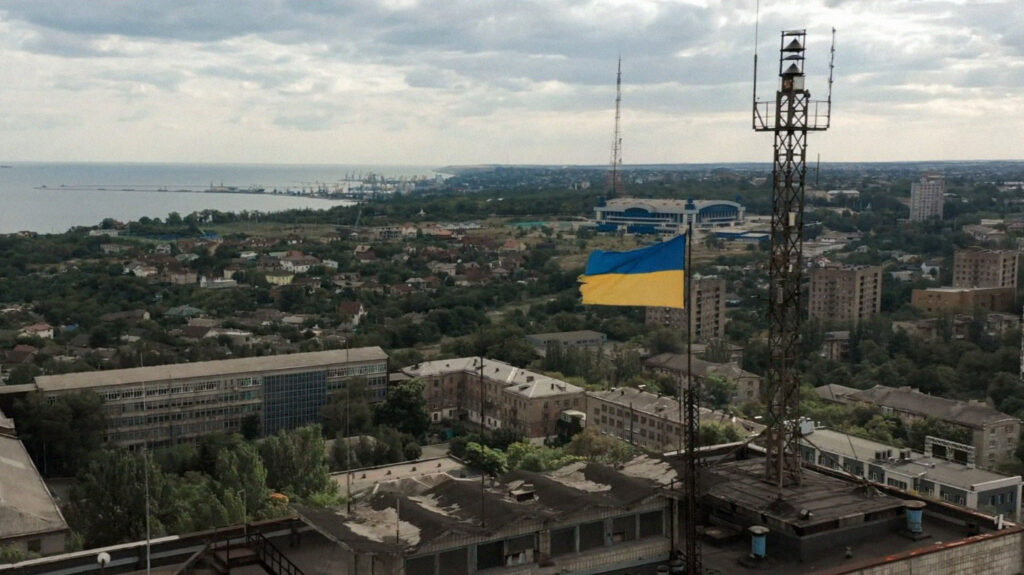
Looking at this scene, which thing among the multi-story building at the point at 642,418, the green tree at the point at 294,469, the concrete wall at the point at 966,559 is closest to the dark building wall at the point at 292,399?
the multi-story building at the point at 642,418

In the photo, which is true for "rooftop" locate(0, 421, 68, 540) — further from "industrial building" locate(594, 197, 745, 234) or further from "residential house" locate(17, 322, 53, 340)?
"industrial building" locate(594, 197, 745, 234)

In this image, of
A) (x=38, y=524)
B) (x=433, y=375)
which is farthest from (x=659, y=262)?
(x=433, y=375)

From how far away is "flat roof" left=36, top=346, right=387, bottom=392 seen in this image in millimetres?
32500

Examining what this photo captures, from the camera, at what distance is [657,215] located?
117688 mm

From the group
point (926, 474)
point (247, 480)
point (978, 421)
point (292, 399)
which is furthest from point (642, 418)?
point (247, 480)

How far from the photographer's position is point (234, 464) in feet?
77.3

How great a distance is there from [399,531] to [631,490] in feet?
7.80

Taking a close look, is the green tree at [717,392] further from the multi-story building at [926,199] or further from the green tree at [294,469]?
the multi-story building at [926,199]

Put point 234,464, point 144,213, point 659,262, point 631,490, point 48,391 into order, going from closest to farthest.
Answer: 1. point 631,490
2. point 659,262
3. point 234,464
4. point 48,391
5. point 144,213

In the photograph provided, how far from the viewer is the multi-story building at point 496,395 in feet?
117

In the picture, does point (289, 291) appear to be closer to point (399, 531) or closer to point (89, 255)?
point (89, 255)

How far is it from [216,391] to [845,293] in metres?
38.9

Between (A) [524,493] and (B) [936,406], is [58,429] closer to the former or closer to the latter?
(A) [524,493]

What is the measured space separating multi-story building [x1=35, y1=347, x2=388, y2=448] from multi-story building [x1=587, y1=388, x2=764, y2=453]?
28.0 feet
